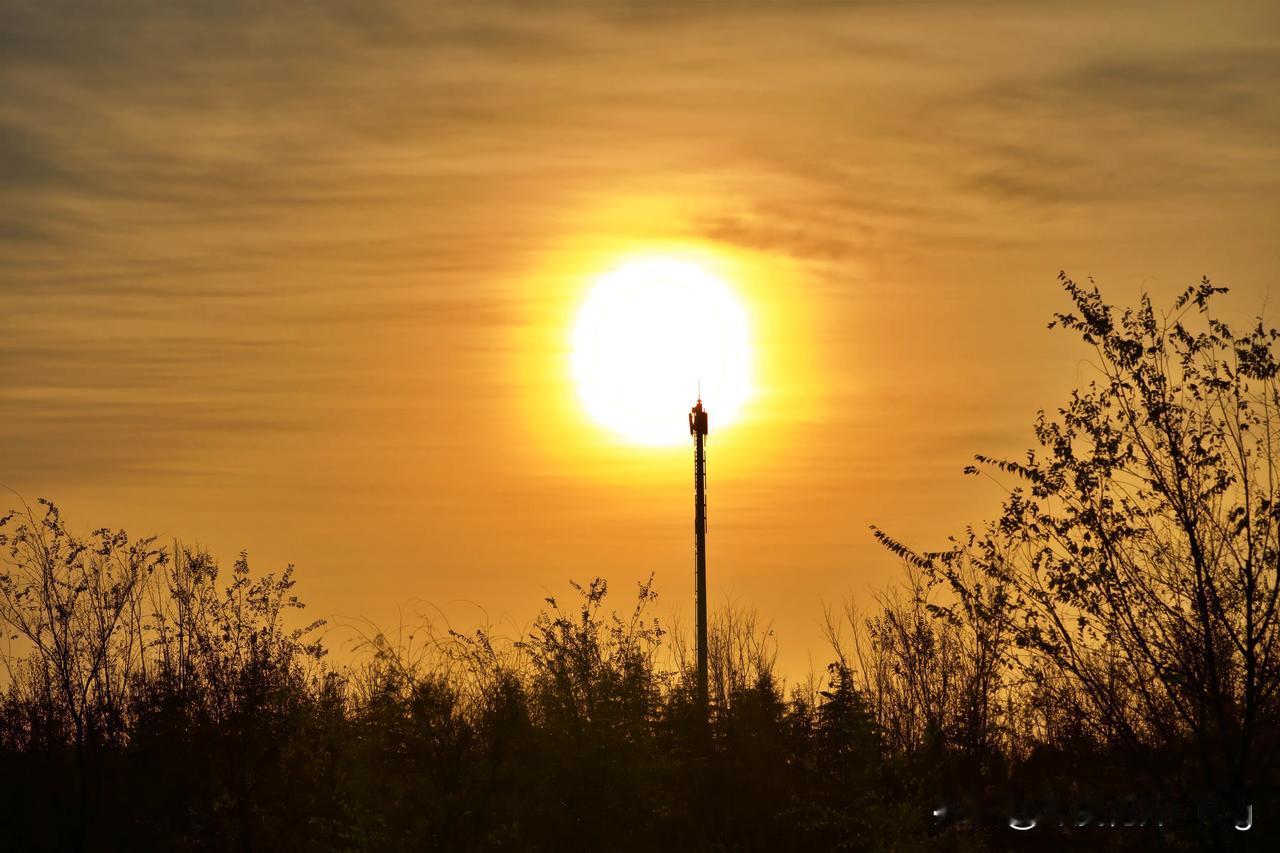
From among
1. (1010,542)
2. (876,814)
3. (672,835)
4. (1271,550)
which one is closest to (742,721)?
(672,835)

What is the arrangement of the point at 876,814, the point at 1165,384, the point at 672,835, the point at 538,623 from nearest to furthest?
the point at 1165,384, the point at 876,814, the point at 672,835, the point at 538,623

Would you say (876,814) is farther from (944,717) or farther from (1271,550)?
(944,717)

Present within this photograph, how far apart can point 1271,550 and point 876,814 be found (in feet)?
24.4

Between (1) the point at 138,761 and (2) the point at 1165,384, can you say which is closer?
(2) the point at 1165,384

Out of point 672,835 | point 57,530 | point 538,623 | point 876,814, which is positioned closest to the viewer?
point 876,814

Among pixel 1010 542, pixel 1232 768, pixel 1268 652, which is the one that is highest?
pixel 1010 542

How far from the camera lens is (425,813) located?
76.4 feet

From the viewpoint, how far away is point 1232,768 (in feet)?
59.1

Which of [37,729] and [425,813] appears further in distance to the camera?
[37,729]

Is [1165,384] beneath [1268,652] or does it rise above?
above

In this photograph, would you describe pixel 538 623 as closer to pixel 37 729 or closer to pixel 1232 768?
pixel 37 729

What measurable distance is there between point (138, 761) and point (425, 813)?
14.5 metres

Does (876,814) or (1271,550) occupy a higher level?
(1271,550)

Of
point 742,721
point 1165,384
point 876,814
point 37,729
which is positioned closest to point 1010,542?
point 1165,384
